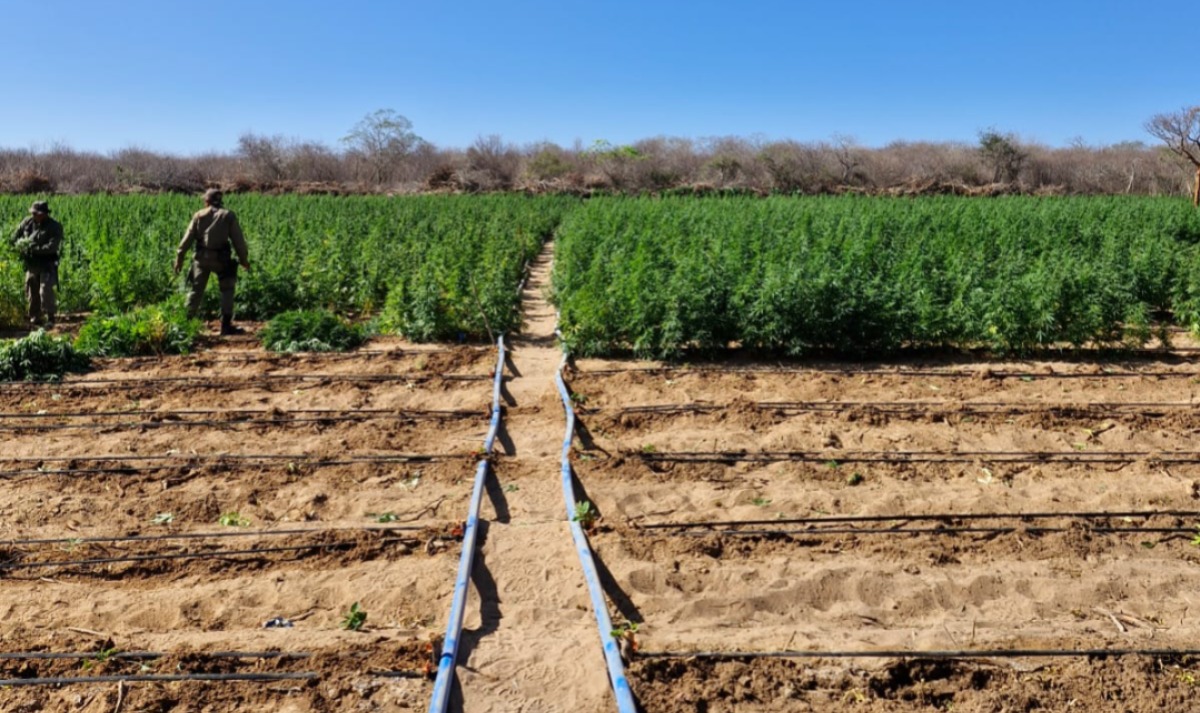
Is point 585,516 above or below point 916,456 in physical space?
below

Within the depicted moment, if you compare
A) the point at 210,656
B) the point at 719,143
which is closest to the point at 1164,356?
the point at 210,656

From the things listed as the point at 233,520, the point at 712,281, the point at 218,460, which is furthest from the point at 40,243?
the point at 712,281

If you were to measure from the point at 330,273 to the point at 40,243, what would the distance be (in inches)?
153

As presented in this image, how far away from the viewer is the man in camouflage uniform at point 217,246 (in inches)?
460

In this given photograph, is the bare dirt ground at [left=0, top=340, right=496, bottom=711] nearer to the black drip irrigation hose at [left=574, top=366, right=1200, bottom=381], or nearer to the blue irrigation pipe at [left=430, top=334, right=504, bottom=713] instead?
the blue irrigation pipe at [left=430, top=334, right=504, bottom=713]

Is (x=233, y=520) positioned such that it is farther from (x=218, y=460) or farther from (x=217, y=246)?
(x=217, y=246)

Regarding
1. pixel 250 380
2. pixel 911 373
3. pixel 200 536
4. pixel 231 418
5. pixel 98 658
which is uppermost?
pixel 911 373

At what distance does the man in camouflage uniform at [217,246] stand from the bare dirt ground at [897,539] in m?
5.51

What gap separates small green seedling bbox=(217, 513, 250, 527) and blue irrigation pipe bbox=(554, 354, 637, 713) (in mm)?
2250

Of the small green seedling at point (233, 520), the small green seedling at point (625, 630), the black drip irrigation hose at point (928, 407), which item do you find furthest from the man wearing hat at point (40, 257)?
the small green seedling at point (625, 630)

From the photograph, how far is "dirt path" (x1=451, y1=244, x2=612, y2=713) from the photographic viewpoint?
4.19 metres

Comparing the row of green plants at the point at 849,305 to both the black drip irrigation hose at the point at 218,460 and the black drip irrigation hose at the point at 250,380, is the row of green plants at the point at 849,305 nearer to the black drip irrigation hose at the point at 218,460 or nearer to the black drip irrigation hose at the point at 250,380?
the black drip irrigation hose at the point at 250,380

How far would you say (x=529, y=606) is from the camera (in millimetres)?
5012

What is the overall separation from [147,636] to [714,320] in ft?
23.5
